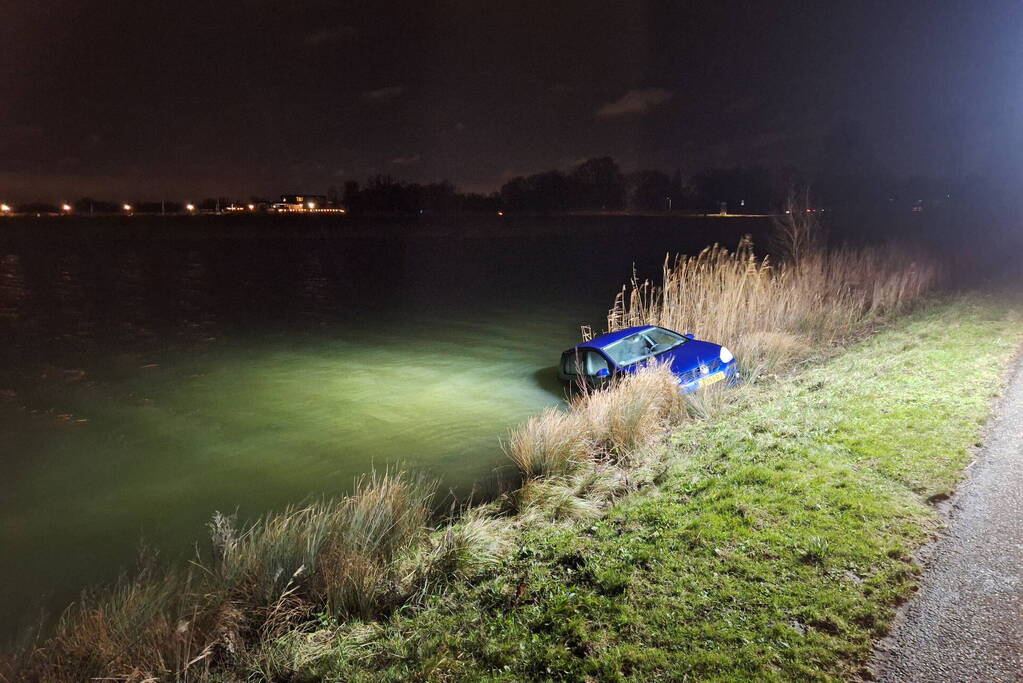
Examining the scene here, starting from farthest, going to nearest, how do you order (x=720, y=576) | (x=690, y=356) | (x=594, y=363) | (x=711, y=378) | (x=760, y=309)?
(x=760, y=309), (x=594, y=363), (x=690, y=356), (x=711, y=378), (x=720, y=576)

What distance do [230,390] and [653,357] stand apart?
9.85 meters

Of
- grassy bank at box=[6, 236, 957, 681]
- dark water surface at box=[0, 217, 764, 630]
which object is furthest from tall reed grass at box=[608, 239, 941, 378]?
grassy bank at box=[6, 236, 957, 681]

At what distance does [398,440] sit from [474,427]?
1462mm

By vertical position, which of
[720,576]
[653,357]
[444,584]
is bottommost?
[444,584]

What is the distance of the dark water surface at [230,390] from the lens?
8961mm

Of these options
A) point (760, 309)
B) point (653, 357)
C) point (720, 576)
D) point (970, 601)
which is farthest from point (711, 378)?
point (970, 601)

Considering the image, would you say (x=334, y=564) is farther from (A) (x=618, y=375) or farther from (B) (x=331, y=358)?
(B) (x=331, y=358)

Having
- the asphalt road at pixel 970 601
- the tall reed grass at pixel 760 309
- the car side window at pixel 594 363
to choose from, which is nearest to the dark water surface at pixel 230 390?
the car side window at pixel 594 363

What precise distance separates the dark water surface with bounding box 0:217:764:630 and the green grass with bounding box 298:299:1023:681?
4168mm

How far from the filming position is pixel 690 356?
11.9 metres

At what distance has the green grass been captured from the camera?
400 cm

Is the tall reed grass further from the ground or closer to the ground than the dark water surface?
further from the ground

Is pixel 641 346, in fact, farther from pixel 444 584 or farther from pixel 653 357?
pixel 444 584

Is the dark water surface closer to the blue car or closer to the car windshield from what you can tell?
the blue car
